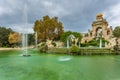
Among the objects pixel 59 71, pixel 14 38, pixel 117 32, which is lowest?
pixel 59 71

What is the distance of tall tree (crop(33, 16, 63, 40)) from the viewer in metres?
53.7

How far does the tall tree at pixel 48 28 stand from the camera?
176 ft

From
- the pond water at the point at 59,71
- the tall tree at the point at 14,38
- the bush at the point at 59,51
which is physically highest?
the tall tree at the point at 14,38

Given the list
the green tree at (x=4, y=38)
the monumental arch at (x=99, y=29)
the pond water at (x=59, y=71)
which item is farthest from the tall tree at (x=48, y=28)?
the pond water at (x=59, y=71)

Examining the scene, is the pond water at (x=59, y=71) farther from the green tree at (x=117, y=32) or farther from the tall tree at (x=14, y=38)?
the tall tree at (x=14, y=38)

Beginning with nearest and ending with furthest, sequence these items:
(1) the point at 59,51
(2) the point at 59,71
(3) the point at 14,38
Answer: (2) the point at 59,71 < (1) the point at 59,51 < (3) the point at 14,38

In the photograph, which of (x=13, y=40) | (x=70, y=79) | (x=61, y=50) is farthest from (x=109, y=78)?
(x=13, y=40)

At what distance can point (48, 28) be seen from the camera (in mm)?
53844

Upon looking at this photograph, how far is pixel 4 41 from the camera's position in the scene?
68.1 metres

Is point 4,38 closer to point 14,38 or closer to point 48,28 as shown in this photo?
point 14,38

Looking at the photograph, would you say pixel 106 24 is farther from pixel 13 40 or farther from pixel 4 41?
pixel 4 41

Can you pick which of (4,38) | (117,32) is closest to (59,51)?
(117,32)

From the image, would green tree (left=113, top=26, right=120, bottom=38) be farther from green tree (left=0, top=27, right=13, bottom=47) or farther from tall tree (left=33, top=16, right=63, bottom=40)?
green tree (left=0, top=27, right=13, bottom=47)

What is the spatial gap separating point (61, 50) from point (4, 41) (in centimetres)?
4368
